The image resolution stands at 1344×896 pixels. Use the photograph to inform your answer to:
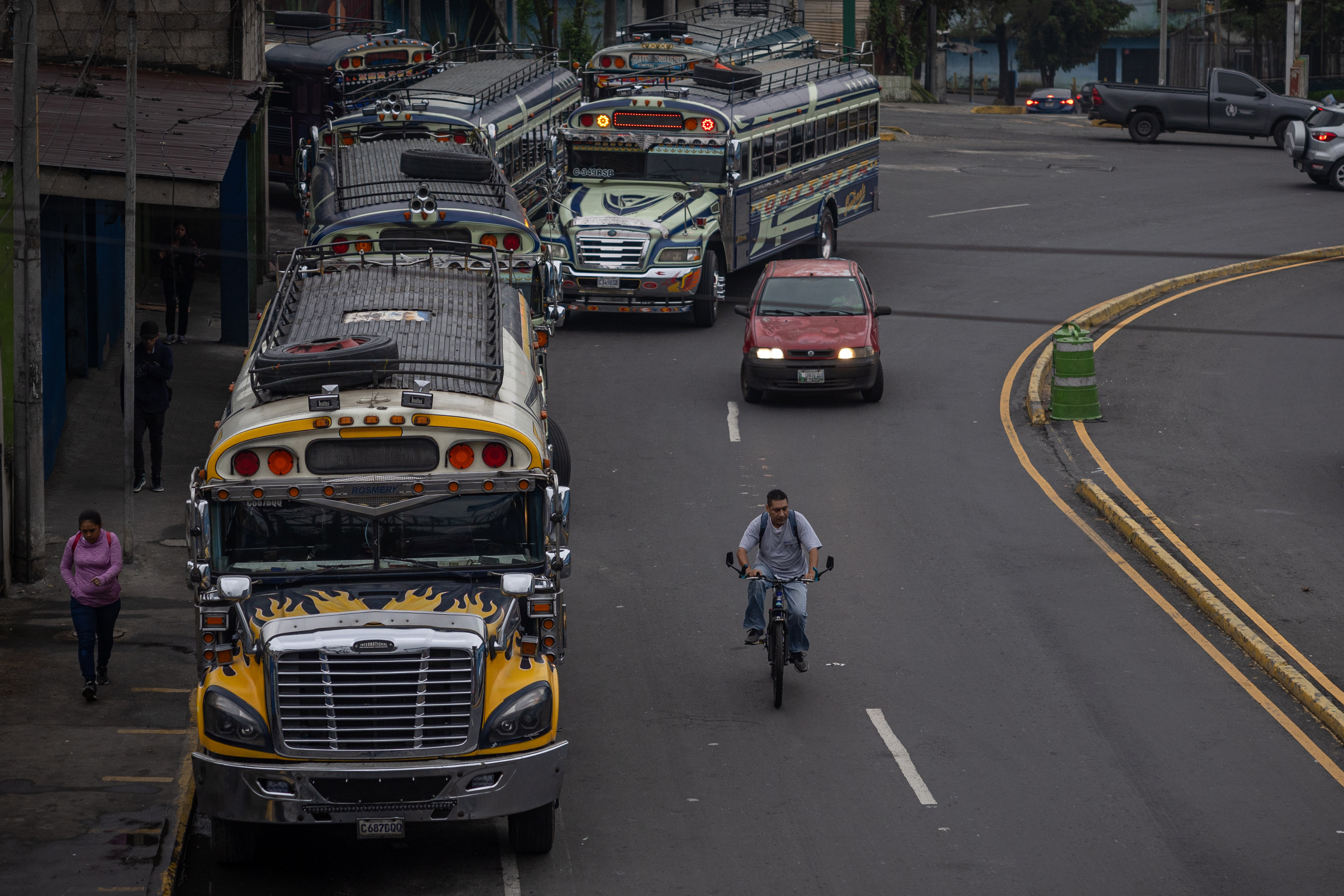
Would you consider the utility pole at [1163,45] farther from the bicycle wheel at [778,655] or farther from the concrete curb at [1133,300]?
the bicycle wheel at [778,655]

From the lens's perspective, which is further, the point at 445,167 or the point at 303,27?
the point at 303,27

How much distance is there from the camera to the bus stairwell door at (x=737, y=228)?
2794cm

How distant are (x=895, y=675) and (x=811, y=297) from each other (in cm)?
1087

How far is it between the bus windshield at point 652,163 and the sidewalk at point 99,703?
9.01 metres

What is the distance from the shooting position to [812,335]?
76.9 ft

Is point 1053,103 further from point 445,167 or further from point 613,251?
point 445,167

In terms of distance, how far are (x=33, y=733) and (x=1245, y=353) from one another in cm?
2087

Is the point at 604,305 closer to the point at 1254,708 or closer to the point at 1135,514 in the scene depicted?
the point at 1135,514

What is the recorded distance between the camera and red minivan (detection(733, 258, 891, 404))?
23188mm

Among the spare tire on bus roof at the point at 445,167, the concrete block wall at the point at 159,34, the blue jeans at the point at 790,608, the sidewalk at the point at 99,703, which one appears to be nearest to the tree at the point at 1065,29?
the concrete block wall at the point at 159,34

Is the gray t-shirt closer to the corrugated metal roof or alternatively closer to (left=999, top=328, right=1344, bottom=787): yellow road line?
(left=999, top=328, right=1344, bottom=787): yellow road line

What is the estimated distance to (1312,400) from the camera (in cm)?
2434

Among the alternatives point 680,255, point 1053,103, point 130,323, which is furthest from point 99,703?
point 1053,103

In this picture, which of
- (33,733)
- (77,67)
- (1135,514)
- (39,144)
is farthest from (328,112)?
(33,733)
